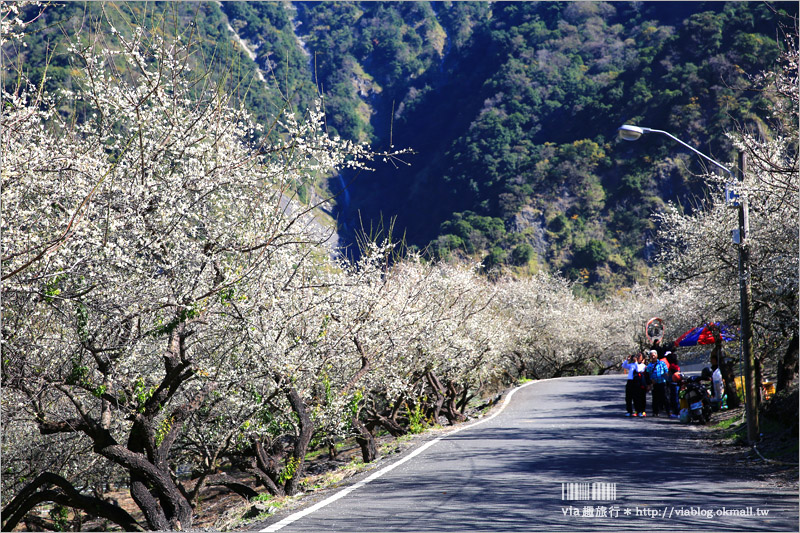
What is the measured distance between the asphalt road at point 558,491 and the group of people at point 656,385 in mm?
2803

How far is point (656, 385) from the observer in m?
19.7

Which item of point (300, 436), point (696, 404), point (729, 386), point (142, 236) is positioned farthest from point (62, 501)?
point (729, 386)

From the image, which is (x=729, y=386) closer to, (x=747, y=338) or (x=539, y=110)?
(x=747, y=338)

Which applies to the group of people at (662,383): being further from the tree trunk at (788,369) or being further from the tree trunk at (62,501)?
the tree trunk at (62,501)

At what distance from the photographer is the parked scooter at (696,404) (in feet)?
56.5

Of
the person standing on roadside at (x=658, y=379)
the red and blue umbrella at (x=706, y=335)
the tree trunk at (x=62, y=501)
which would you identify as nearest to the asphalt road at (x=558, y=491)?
the person standing on roadside at (x=658, y=379)

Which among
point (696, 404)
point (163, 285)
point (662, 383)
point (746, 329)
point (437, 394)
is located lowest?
point (437, 394)

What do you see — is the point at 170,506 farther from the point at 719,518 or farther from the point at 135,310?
the point at 719,518

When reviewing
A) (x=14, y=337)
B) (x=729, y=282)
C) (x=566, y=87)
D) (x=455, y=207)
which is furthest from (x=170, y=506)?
(x=566, y=87)

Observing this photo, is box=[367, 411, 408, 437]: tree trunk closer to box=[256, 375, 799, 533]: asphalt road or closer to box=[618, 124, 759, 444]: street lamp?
box=[256, 375, 799, 533]: asphalt road

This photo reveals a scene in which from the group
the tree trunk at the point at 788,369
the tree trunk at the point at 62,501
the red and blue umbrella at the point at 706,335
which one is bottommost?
the tree trunk at the point at 62,501

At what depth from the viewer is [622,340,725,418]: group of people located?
18.3m

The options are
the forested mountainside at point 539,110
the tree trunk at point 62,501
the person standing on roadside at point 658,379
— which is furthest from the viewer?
the forested mountainside at point 539,110

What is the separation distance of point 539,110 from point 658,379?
91.1 m
